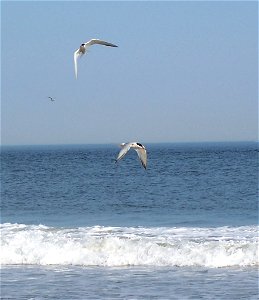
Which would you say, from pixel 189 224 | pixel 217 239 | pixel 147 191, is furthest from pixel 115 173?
pixel 217 239

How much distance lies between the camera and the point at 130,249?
62.2ft

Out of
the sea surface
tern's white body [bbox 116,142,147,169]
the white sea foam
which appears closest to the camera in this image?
tern's white body [bbox 116,142,147,169]

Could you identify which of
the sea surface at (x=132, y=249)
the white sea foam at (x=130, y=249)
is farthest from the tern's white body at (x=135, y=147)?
the white sea foam at (x=130, y=249)

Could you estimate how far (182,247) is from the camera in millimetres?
18719

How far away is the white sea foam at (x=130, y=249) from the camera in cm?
1806

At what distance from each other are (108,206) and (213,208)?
4.89 m

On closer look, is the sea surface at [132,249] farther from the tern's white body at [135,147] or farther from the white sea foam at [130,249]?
the tern's white body at [135,147]

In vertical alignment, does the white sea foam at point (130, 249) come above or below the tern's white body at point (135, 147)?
below

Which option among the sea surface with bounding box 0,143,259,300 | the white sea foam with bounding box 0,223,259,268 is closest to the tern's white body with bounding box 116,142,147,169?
the sea surface with bounding box 0,143,259,300

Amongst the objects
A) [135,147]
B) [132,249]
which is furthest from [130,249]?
[135,147]

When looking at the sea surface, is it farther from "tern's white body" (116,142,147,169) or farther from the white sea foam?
"tern's white body" (116,142,147,169)

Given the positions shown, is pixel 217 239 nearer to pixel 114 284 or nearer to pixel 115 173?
pixel 114 284

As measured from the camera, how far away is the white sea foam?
18.1m

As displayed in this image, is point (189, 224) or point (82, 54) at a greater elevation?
point (82, 54)
